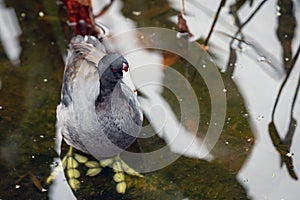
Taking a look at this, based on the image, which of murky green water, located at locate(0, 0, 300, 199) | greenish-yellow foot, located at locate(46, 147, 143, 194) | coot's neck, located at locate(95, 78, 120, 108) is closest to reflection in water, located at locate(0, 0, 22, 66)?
murky green water, located at locate(0, 0, 300, 199)

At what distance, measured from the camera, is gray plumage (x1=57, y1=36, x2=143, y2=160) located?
97.9 inches

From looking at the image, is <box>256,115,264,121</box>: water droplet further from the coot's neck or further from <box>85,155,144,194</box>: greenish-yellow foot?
the coot's neck

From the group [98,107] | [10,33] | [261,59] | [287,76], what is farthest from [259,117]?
[10,33]

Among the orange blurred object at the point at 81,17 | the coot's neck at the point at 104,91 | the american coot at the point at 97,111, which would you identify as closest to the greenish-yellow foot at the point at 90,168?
the american coot at the point at 97,111

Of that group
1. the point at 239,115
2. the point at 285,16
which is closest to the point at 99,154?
the point at 239,115

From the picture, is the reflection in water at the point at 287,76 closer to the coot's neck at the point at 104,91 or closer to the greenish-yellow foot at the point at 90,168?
the greenish-yellow foot at the point at 90,168

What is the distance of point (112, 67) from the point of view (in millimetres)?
2428

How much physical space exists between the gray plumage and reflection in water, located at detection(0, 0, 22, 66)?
0.58 meters

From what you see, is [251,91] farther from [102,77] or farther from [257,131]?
[102,77]

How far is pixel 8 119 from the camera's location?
2.93 meters

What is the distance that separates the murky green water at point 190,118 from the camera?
2693 millimetres

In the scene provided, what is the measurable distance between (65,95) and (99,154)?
300 mm

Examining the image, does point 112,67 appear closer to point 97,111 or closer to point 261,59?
point 97,111

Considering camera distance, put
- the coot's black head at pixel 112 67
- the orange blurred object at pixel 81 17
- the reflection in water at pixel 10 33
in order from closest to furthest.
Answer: the coot's black head at pixel 112 67
the orange blurred object at pixel 81 17
the reflection in water at pixel 10 33
